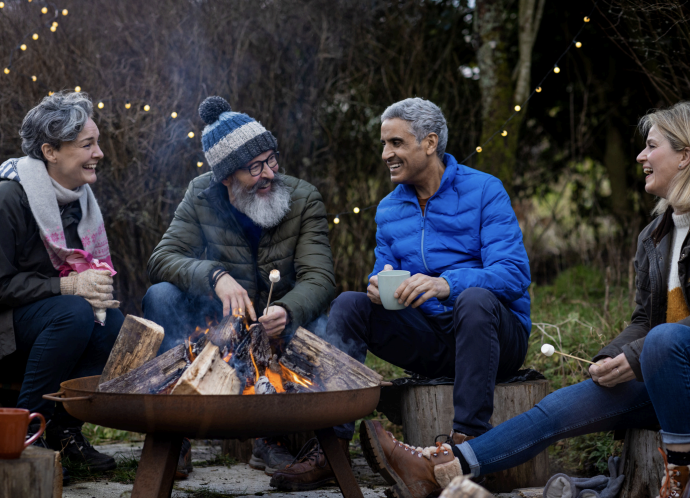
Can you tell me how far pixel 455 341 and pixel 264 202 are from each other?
1.14 metres

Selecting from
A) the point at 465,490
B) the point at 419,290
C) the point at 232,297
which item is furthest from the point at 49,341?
the point at 465,490

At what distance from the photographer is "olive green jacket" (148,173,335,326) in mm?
3398

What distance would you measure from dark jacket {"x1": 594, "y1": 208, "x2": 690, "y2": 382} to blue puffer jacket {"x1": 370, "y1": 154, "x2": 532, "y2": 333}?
467 mm

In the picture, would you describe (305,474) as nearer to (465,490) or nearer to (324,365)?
(324,365)

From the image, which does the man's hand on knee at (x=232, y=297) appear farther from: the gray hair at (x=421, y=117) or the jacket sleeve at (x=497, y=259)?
the gray hair at (x=421, y=117)

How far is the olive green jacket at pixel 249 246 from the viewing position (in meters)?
3.40

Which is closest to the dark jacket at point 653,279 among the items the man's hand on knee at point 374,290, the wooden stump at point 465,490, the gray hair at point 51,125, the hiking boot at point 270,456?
the man's hand on knee at point 374,290

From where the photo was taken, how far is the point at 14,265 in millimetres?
3189

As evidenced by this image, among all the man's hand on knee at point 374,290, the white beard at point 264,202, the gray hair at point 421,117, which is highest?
the gray hair at point 421,117

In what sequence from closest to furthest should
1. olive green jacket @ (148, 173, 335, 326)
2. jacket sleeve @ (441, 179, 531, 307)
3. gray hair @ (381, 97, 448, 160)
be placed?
jacket sleeve @ (441, 179, 531, 307)
gray hair @ (381, 97, 448, 160)
olive green jacket @ (148, 173, 335, 326)

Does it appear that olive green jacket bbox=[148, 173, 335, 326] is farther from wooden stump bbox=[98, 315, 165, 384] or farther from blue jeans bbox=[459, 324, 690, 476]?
blue jeans bbox=[459, 324, 690, 476]

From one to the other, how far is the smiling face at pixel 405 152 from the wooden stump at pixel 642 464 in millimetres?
1437

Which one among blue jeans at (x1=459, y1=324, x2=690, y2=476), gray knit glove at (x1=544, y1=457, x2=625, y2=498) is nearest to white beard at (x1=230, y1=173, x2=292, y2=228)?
blue jeans at (x1=459, y1=324, x2=690, y2=476)

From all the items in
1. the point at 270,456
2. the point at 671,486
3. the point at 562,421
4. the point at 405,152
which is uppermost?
the point at 405,152
